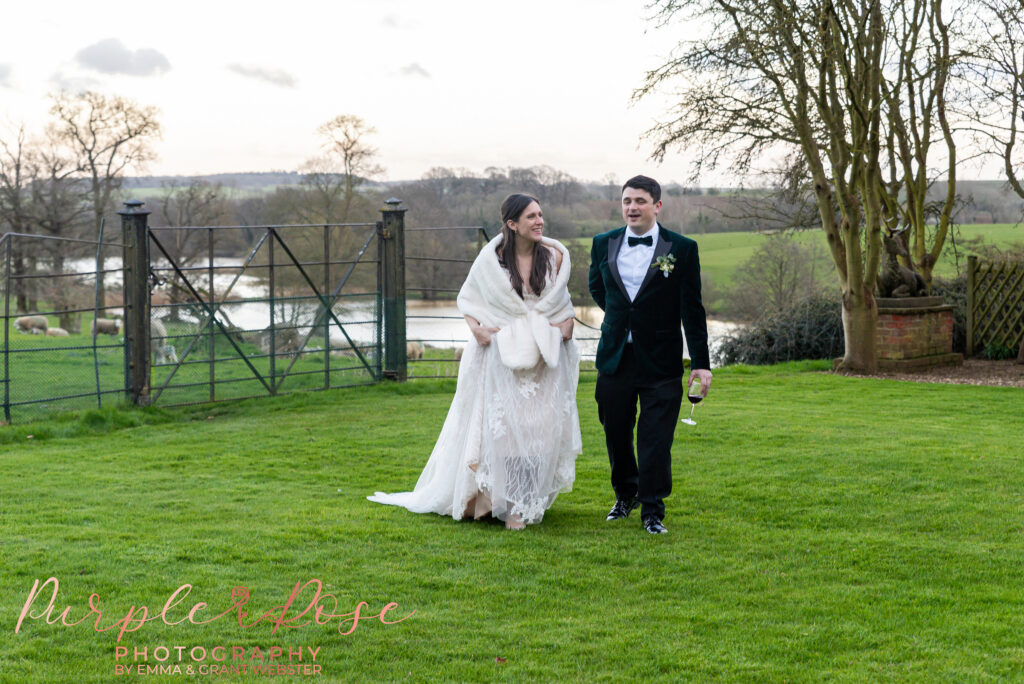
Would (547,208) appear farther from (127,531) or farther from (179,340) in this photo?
(127,531)

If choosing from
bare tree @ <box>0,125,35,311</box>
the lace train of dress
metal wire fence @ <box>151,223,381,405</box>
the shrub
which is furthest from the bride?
bare tree @ <box>0,125,35,311</box>

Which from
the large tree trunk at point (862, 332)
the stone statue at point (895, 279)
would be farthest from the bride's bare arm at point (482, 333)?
the stone statue at point (895, 279)

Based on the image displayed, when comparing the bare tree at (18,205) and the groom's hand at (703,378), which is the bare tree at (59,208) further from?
the groom's hand at (703,378)

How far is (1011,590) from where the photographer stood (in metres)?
4.43

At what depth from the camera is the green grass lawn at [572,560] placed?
370 cm

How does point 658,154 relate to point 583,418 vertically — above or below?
above

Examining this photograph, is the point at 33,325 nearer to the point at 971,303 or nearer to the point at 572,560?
the point at 971,303

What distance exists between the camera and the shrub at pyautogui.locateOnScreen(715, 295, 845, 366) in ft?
61.4

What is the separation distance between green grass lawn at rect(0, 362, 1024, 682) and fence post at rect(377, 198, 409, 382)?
5.07 m

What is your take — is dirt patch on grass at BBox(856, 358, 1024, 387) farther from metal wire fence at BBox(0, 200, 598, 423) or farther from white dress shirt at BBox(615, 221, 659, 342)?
white dress shirt at BBox(615, 221, 659, 342)

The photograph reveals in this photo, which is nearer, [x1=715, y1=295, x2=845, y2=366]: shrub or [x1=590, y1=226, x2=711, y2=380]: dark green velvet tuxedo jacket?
[x1=590, y1=226, x2=711, y2=380]: dark green velvet tuxedo jacket

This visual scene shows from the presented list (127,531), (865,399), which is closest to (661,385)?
(127,531)

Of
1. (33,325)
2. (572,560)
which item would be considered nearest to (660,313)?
(572,560)

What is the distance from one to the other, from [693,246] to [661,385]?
80 centimetres
